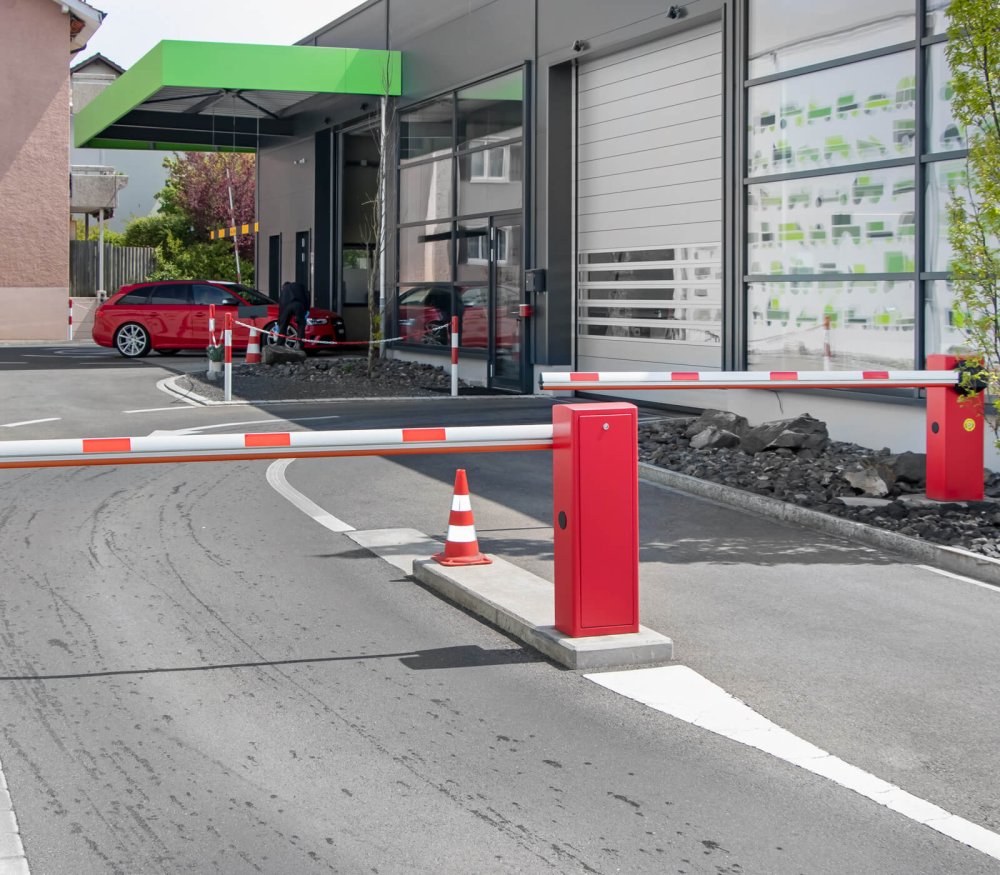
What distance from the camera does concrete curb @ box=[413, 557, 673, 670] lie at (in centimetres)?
647

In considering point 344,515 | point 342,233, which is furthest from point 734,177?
point 342,233

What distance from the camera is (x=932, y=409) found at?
10.5 meters

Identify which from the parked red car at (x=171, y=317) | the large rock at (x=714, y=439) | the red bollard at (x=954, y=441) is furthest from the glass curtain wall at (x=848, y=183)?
the parked red car at (x=171, y=317)

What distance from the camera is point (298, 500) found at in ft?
37.2

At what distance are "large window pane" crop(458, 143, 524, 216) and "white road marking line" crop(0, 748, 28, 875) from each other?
1755cm

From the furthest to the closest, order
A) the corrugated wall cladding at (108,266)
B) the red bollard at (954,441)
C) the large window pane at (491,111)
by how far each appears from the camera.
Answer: the corrugated wall cladding at (108,266), the large window pane at (491,111), the red bollard at (954,441)

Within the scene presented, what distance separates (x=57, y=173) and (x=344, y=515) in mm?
30662

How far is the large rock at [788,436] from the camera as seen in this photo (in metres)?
12.9

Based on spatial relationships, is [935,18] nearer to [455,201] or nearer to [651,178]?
[651,178]

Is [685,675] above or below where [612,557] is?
below

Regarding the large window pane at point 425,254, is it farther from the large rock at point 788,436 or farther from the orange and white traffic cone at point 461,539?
the orange and white traffic cone at point 461,539

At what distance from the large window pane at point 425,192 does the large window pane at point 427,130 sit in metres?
0.24

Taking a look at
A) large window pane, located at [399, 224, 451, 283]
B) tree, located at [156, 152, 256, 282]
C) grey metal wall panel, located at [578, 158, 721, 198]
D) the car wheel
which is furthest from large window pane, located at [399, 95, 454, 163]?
tree, located at [156, 152, 256, 282]

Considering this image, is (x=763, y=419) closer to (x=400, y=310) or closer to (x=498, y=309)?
(x=498, y=309)
